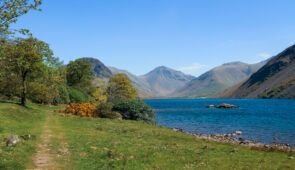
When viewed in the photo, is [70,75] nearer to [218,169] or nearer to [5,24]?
[5,24]

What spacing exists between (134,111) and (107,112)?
5574 millimetres

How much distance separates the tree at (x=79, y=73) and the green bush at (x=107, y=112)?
60095mm

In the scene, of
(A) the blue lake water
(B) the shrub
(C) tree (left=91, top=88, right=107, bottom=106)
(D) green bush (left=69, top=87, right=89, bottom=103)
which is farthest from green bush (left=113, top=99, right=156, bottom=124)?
(D) green bush (left=69, top=87, right=89, bottom=103)

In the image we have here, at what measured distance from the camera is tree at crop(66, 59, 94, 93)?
10631 cm

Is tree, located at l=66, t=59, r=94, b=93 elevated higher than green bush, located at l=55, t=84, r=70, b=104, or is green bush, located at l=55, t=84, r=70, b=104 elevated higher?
tree, located at l=66, t=59, r=94, b=93

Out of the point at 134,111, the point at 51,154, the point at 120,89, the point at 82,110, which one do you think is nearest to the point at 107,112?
the point at 82,110

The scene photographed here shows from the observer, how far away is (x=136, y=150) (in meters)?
17.7

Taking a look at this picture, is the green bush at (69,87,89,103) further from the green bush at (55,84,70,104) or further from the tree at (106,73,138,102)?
the tree at (106,73,138,102)

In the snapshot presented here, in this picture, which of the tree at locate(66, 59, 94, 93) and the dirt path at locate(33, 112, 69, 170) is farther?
the tree at locate(66, 59, 94, 93)

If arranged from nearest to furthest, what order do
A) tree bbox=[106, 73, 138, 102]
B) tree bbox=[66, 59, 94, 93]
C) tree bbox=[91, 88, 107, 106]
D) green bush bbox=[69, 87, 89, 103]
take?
tree bbox=[91, 88, 107, 106] < tree bbox=[106, 73, 138, 102] < green bush bbox=[69, 87, 89, 103] < tree bbox=[66, 59, 94, 93]

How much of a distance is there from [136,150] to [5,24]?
13.1 meters

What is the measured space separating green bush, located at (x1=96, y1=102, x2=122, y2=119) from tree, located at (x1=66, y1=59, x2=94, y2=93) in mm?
60095

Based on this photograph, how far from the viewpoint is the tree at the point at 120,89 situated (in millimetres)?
79000

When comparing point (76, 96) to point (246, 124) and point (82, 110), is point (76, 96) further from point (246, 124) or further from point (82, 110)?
point (246, 124)
